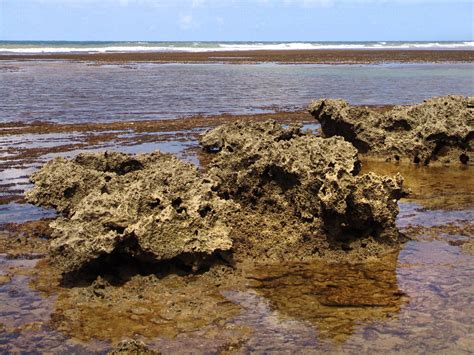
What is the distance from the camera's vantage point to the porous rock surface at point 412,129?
1552 centimetres

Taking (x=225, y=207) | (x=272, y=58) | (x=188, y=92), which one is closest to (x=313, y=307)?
(x=225, y=207)

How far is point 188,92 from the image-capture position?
35.8 m

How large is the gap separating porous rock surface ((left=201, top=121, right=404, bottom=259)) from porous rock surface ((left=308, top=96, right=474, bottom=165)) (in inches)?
219

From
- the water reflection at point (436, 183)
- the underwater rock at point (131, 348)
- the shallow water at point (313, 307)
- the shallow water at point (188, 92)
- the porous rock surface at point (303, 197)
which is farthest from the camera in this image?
the shallow water at point (188, 92)

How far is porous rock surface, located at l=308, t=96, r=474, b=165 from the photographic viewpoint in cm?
1552

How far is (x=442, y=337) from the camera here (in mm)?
6234

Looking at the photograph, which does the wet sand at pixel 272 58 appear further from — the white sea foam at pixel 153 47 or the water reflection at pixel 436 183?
the water reflection at pixel 436 183

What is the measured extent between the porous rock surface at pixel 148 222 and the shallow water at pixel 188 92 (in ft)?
53.3

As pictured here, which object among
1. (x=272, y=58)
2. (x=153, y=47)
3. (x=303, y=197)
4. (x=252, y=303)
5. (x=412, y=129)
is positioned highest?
(x=153, y=47)

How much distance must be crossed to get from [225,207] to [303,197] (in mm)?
1712

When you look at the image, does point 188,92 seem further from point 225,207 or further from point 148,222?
point 148,222

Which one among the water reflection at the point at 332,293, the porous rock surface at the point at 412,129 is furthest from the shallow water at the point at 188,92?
the water reflection at the point at 332,293

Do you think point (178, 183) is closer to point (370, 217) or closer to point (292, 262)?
point (292, 262)

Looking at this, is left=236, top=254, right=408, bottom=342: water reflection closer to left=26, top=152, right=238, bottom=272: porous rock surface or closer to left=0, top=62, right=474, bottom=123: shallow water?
left=26, top=152, right=238, bottom=272: porous rock surface
